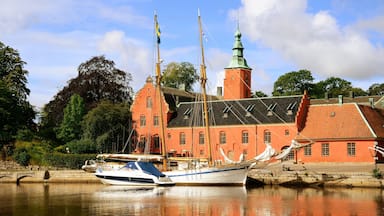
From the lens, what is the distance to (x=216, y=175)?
52.2m

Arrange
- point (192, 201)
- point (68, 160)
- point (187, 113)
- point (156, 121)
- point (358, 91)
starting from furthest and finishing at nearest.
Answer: point (358, 91) → point (156, 121) → point (187, 113) → point (68, 160) → point (192, 201)

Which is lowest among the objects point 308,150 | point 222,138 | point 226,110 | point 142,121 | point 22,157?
point 22,157

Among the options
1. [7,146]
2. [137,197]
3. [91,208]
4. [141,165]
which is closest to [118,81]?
[7,146]

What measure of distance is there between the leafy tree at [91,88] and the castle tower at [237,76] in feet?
51.0

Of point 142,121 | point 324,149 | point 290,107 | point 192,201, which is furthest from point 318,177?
point 142,121

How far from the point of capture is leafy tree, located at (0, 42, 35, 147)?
235 ft

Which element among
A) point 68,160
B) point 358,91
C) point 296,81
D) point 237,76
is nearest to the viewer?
point 68,160

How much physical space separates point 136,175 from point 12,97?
2826cm

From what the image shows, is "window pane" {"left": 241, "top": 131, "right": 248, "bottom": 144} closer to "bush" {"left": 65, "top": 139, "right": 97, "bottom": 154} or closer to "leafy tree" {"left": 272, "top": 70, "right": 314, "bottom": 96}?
"bush" {"left": 65, "top": 139, "right": 97, "bottom": 154}

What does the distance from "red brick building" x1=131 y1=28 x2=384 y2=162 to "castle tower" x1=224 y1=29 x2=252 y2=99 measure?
265 cm

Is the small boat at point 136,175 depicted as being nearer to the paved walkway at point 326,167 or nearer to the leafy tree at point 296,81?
the paved walkway at point 326,167

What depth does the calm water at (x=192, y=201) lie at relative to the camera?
34.8m

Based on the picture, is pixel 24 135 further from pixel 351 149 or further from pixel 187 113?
pixel 351 149

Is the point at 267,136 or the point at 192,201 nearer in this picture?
the point at 192,201
